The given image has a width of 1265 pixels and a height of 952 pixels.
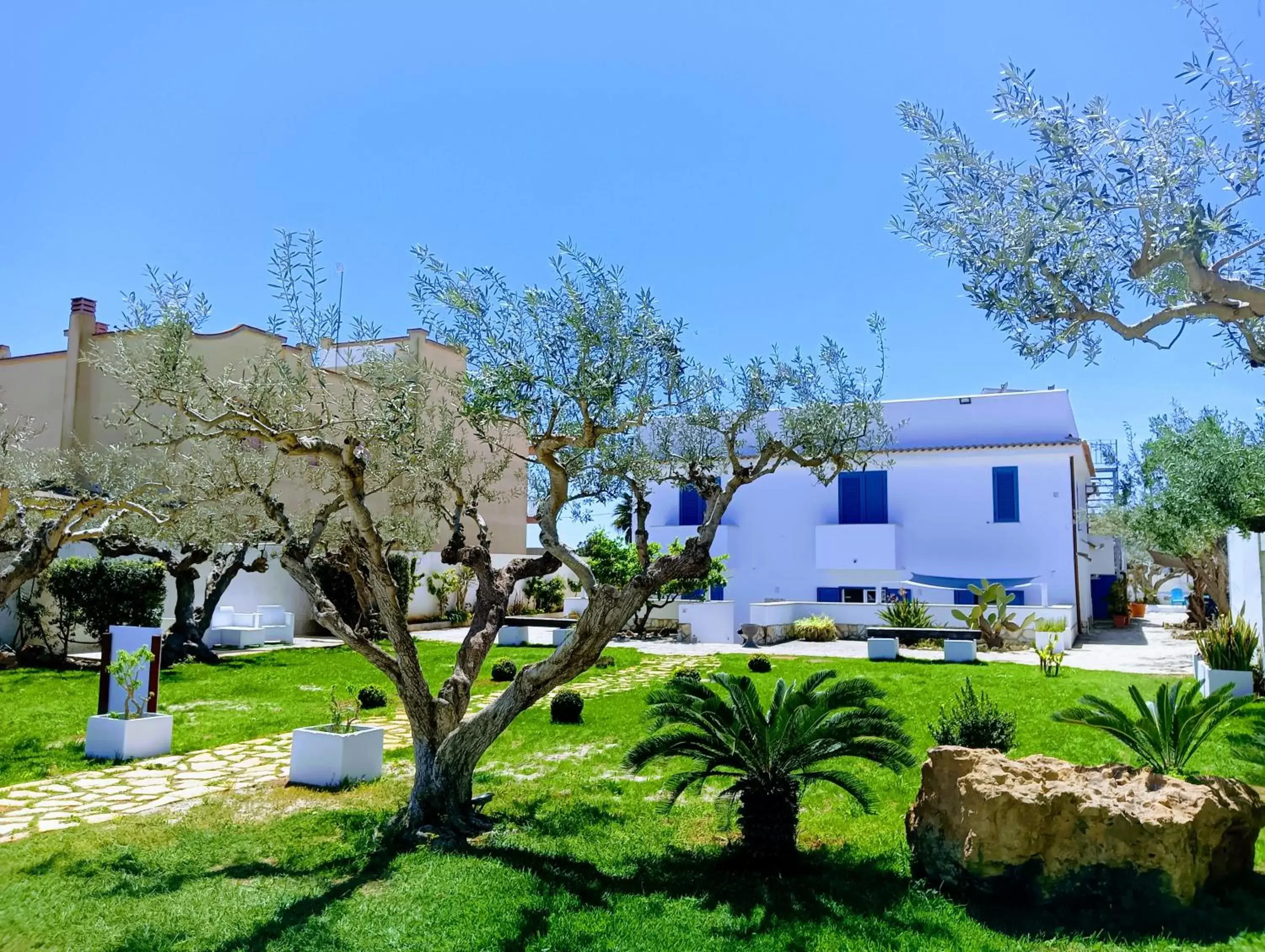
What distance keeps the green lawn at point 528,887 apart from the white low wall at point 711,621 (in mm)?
15612

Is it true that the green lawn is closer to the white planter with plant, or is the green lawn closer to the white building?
the white planter with plant

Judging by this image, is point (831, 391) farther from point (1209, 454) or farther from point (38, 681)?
point (38, 681)

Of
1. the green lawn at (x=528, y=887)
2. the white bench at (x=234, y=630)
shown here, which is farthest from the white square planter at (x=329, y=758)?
the white bench at (x=234, y=630)

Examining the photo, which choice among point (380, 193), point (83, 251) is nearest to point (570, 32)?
point (380, 193)

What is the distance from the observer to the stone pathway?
28.6ft

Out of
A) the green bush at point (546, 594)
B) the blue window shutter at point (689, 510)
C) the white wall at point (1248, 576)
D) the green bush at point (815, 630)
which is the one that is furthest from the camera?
the green bush at point (546, 594)

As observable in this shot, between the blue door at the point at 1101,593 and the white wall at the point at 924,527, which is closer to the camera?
the white wall at the point at 924,527

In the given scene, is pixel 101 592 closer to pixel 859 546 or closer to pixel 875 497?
pixel 859 546

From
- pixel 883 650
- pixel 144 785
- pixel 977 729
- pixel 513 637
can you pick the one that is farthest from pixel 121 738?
pixel 883 650

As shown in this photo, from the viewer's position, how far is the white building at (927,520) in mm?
27656

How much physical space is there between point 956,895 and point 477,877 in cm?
351

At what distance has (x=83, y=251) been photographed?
1155cm

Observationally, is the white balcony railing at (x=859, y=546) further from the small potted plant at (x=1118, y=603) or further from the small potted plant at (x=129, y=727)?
the small potted plant at (x=129, y=727)

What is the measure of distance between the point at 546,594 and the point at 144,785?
→ 22.4 m
